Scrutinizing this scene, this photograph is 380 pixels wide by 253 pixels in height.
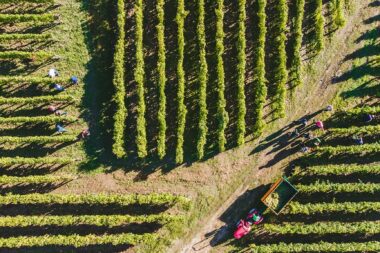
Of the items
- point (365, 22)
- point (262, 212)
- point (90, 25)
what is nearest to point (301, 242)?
point (262, 212)

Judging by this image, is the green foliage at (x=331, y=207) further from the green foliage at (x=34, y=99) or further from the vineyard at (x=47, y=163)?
the green foliage at (x=34, y=99)

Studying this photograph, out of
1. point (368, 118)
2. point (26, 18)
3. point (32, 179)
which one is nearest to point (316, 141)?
point (368, 118)

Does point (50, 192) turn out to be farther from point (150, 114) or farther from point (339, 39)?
point (339, 39)

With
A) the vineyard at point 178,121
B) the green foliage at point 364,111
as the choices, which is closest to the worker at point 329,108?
the vineyard at point 178,121

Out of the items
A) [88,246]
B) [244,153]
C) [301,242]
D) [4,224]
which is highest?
[244,153]

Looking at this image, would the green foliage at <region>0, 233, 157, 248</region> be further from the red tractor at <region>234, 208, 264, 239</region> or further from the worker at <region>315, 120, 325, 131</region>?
the worker at <region>315, 120, 325, 131</region>

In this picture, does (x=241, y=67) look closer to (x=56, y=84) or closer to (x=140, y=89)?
(x=140, y=89)
